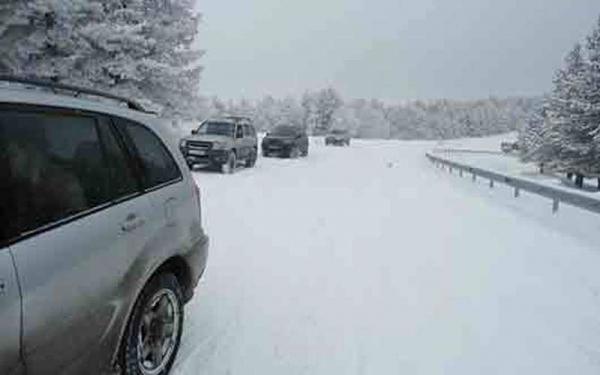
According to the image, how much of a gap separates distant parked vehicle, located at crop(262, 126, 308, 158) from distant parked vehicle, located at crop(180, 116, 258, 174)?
22.9ft

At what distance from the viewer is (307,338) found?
14.7 feet

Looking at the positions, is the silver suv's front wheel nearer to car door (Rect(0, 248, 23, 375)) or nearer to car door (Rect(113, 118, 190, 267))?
car door (Rect(113, 118, 190, 267))

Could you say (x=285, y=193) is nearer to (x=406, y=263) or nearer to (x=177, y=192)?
(x=406, y=263)

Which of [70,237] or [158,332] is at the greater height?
[70,237]

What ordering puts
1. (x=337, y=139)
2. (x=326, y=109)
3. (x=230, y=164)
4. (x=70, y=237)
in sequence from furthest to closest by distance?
(x=326, y=109), (x=337, y=139), (x=230, y=164), (x=70, y=237)

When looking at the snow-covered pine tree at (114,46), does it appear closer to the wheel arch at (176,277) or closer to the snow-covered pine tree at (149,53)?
the snow-covered pine tree at (149,53)

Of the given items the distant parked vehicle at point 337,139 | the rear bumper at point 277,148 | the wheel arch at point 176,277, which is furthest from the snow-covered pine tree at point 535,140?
the wheel arch at point 176,277

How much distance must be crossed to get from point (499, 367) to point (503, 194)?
12.8m

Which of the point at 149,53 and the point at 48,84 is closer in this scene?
the point at 48,84

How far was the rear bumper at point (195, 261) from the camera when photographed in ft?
13.5

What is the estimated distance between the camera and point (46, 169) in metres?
2.58

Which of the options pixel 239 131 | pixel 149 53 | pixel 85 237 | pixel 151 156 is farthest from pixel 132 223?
pixel 149 53

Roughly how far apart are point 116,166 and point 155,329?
3.94 feet

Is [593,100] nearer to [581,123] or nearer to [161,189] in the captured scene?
[581,123]
